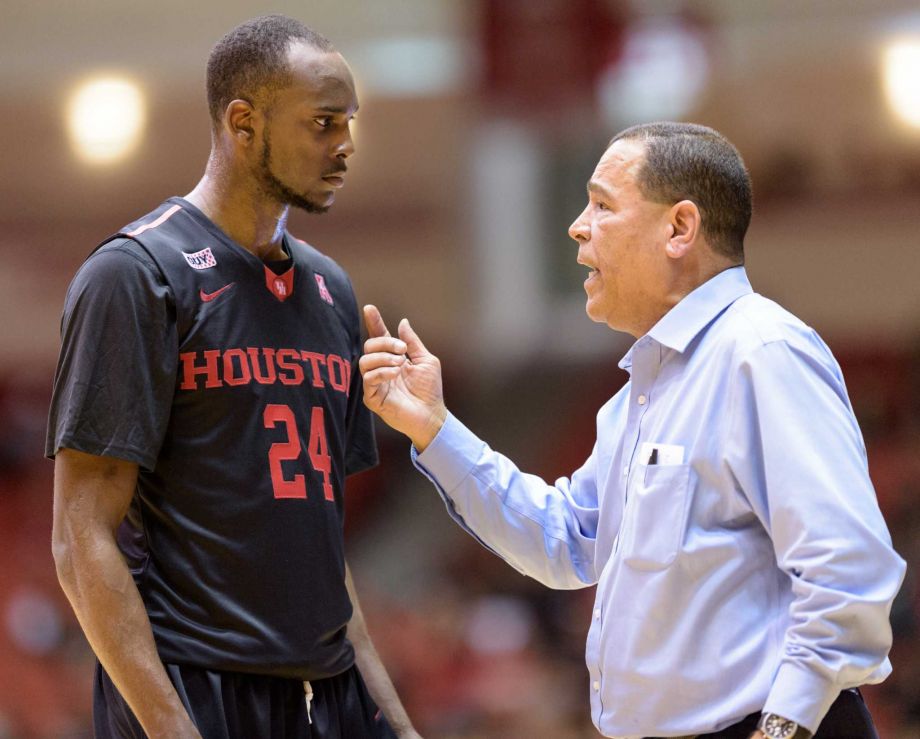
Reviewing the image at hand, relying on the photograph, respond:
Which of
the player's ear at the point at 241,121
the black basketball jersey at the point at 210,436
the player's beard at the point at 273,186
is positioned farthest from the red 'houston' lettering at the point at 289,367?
the player's ear at the point at 241,121

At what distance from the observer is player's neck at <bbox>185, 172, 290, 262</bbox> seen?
8.99 feet

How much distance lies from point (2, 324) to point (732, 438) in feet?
34.0

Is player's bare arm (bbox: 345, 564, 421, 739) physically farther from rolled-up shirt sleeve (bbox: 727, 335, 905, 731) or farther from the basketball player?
rolled-up shirt sleeve (bbox: 727, 335, 905, 731)

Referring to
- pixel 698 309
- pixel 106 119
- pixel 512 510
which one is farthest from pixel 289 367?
pixel 106 119

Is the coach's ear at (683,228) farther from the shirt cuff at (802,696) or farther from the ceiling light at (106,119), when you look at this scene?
the ceiling light at (106,119)

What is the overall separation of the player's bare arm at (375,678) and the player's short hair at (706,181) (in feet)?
3.60

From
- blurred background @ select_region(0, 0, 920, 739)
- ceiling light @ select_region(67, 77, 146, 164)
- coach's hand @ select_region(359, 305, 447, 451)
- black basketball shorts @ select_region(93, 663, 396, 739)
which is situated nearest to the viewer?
black basketball shorts @ select_region(93, 663, 396, 739)

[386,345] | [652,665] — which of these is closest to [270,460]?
[386,345]

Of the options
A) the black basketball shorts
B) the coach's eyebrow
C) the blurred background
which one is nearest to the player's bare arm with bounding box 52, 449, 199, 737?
the black basketball shorts

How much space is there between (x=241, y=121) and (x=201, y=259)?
13.0 inches

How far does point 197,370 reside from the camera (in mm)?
2539

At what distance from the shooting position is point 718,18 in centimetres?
1114

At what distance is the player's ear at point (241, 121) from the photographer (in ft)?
8.89

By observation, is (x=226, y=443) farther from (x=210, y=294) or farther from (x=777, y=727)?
(x=777, y=727)
